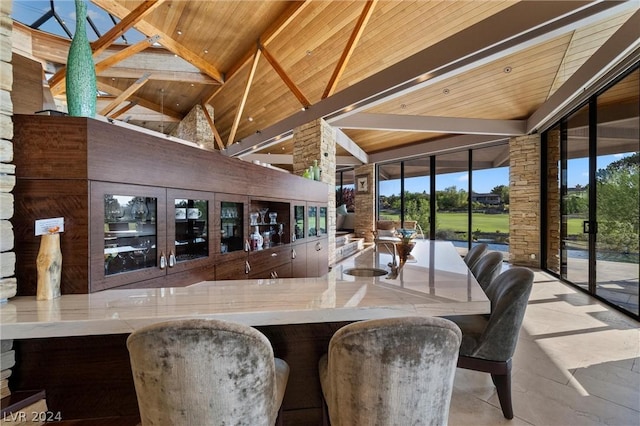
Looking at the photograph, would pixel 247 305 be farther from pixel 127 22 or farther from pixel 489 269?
pixel 127 22

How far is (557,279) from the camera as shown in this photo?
17.5 ft

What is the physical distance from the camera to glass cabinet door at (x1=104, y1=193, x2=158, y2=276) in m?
1.71

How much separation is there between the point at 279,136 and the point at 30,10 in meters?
4.94

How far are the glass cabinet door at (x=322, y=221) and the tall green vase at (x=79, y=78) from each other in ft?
12.1

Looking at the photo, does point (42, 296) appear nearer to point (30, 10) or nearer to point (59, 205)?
point (59, 205)

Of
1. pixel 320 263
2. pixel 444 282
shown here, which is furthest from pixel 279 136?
pixel 444 282

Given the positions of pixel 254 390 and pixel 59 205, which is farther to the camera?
pixel 59 205

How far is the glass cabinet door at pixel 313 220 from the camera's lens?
15.2ft

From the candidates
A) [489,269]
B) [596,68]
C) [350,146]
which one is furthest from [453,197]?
[489,269]

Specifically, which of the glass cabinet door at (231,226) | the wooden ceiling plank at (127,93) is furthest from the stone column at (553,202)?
the wooden ceiling plank at (127,93)

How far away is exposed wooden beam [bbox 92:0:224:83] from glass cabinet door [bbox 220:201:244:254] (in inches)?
144

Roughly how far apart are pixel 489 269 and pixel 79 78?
10.9 ft

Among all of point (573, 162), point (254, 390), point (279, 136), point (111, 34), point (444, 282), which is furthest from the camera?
point (279, 136)

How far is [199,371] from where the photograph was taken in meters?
0.91
